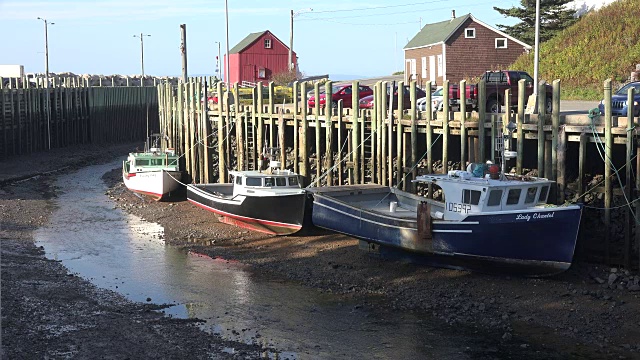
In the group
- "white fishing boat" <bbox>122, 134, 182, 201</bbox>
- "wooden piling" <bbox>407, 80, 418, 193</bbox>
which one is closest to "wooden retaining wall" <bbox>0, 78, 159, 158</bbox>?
"white fishing boat" <bbox>122, 134, 182, 201</bbox>

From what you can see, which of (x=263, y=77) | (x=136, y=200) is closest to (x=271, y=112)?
(x=136, y=200)

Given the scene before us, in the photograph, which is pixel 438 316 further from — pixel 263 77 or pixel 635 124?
pixel 263 77

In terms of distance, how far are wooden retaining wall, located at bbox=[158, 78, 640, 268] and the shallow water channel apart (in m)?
4.93

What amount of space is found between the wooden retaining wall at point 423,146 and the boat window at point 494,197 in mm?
1641

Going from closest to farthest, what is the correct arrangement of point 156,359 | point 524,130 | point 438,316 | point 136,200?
point 156,359 → point 438,316 → point 524,130 → point 136,200

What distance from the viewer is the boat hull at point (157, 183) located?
109 feet

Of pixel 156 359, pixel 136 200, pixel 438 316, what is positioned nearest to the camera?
pixel 156 359

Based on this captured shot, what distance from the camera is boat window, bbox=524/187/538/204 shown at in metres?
19.6

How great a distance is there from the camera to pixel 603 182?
20.1 m

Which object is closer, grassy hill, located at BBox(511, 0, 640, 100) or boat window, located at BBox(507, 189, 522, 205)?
boat window, located at BBox(507, 189, 522, 205)

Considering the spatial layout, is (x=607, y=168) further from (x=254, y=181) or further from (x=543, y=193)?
(x=254, y=181)

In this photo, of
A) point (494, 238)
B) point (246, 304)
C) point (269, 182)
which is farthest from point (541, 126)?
point (269, 182)

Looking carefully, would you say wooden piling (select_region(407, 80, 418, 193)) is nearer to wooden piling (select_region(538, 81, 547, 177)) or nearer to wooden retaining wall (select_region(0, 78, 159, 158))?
wooden piling (select_region(538, 81, 547, 177))

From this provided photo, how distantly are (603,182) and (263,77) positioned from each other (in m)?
53.7
